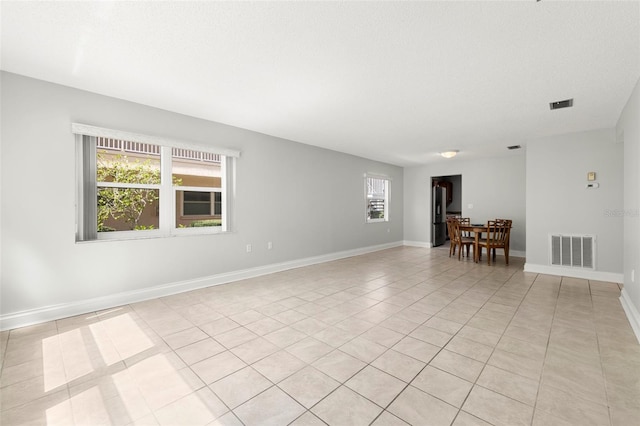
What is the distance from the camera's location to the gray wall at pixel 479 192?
6598mm

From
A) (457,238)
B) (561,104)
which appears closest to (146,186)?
(561,104)

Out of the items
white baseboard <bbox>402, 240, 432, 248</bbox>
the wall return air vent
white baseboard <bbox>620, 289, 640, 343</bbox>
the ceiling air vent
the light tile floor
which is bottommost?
the light tile floor

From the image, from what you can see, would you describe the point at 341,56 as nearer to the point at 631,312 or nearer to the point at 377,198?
the point at 631,312

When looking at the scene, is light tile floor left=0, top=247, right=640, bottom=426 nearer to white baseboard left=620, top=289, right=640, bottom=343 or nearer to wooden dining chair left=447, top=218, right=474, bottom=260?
white baseboard left=620, top=289, right=640, bottom=343

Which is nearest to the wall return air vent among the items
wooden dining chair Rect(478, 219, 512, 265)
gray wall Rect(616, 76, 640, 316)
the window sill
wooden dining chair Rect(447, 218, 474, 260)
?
wooden dining chair Rect(478, 219, 512, 265)

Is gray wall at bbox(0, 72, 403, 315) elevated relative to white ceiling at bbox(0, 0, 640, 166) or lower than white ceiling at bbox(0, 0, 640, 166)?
lower

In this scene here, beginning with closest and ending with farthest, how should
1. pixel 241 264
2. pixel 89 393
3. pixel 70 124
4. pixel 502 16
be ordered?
pixel 89 393, pixel 502 16, pixel 70 124, pixel 241 264

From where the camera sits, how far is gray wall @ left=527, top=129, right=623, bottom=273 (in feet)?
14.0

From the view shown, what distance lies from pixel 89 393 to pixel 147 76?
2.74m

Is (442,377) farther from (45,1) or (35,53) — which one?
(35,53)

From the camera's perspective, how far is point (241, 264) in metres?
4.49

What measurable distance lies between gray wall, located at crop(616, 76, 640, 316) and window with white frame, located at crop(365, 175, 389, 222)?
15.0 ft

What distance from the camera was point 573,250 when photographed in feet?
15.0

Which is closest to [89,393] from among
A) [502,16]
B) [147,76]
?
[147,76]
